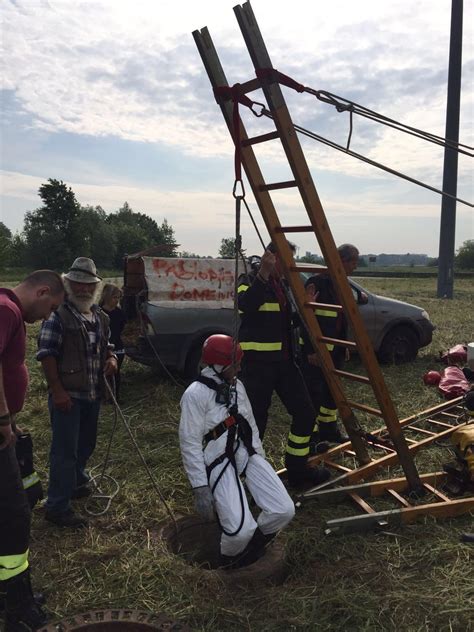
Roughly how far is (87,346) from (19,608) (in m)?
1.69

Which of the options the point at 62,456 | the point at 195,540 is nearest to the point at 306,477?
the point at 195,540

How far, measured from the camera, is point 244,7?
305 cm

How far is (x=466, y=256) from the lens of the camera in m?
69.7

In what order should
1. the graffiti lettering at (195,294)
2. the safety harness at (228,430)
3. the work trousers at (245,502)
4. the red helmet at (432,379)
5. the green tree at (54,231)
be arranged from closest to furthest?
A: the work trousers at (245,502) → the safety harness at (228,430) → the graffiti lettering at (195,294) → the red helmet at (432,379) → the green tree at (54,231)

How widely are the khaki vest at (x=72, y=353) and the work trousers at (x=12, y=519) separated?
1024 mm

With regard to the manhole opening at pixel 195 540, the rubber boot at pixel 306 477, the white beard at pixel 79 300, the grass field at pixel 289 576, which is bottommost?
the manhole opening at pixel 195 540

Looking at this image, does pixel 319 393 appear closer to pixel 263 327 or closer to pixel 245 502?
pixel 263 327

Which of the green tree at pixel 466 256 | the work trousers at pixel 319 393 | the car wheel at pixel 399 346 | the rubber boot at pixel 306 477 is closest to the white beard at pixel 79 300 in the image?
the rubber boot at pixel 306 477

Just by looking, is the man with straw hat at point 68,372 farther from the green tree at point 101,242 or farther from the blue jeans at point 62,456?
the green tree at point 101,242

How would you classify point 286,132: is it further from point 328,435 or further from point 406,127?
point 328,435

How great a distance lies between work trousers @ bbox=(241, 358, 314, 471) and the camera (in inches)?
157

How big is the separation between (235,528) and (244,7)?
10.5 ft

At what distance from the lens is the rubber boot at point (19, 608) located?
101 inches

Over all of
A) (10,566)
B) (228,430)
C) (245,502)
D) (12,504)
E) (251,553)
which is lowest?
(251,553)
